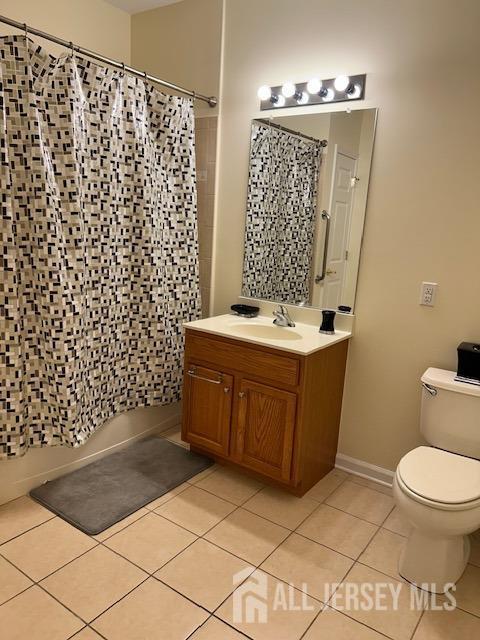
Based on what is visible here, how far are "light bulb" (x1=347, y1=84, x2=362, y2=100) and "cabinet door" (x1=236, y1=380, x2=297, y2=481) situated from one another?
4.96 feet

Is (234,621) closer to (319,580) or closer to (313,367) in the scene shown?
(319,580)

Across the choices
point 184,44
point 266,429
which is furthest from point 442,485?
point 184,44

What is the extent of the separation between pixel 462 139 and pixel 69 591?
8.06 ft

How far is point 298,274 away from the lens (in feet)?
8.55

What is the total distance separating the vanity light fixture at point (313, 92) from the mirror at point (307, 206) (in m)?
0.07

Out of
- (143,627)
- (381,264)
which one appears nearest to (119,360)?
(143,627)

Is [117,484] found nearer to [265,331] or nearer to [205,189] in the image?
[265,331]

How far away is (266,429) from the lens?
2.25 metres

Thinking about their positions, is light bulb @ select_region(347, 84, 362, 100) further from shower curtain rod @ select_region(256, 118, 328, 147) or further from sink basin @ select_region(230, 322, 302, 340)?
sink basin @ select_region(230, 322, 302, 340)

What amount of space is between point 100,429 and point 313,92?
2.16 m

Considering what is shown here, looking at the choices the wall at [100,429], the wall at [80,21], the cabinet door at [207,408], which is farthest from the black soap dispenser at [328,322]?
the wall at [80,21]

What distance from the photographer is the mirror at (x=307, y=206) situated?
7.68ft

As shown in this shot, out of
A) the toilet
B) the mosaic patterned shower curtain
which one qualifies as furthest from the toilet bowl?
the mosaic patterned shower curtain

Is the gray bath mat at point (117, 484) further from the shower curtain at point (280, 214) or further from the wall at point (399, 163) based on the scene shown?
the shower curtain at point (280, 214)
